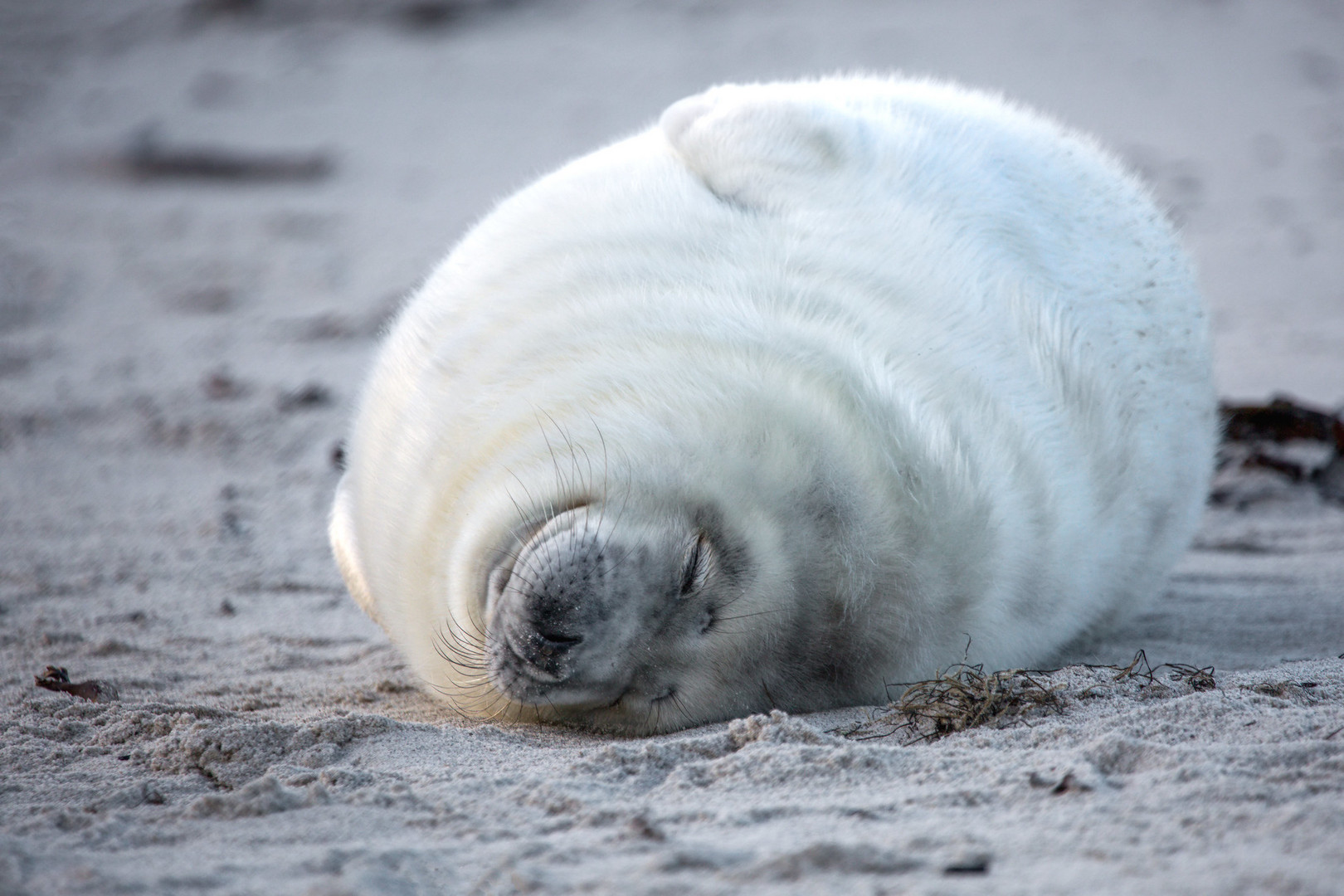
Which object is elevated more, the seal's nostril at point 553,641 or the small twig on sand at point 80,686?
the seal's nostril at point 553,641

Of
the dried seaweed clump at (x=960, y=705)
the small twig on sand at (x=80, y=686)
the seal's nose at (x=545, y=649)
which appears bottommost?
the small twig on sand at (x=80, y=686)

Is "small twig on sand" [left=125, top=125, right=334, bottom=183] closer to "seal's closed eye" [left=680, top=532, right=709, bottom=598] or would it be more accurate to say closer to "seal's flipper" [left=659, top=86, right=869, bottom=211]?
"seal's flipper" [left=659, top=86, right=869, bottom=211]

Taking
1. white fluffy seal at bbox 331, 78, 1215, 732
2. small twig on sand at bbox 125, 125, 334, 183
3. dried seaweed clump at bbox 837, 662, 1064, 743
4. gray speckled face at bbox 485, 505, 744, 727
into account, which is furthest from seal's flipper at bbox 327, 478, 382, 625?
small twig on sand at bbox 125, 125, 334, 183

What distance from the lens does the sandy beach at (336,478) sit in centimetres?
146

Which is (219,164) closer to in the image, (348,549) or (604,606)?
(348,549)

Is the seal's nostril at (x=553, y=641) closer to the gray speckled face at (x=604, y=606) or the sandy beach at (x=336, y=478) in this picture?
the gray speckled face at (x=604, y=606)

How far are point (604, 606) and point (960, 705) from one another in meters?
0.57

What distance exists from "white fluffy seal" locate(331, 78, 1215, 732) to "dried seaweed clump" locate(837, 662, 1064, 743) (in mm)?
92

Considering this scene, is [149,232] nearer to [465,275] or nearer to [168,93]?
[168,93]

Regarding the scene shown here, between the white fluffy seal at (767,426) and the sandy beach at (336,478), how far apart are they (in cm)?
15

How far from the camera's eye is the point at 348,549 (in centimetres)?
279

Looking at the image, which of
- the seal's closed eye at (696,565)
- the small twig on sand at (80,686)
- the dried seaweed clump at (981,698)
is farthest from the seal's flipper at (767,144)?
the small twig on sand at (80,686)

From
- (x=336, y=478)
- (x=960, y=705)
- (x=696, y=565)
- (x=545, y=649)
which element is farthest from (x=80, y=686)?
(x=336, y=478)

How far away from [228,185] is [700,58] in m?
3.15
